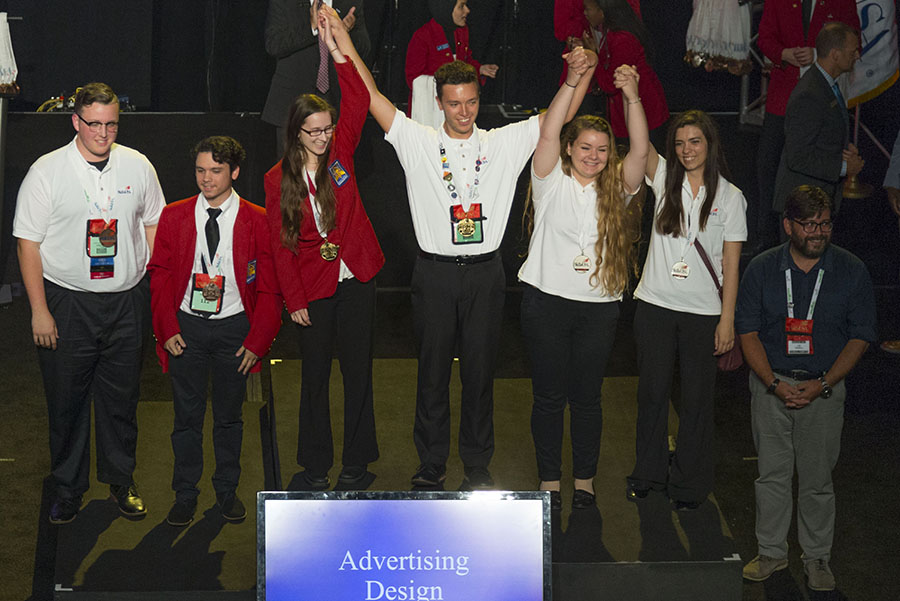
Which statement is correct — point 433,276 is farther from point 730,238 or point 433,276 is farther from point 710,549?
point 710,549

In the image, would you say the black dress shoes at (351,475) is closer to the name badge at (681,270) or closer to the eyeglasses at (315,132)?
the eyeglasses at (315,132)

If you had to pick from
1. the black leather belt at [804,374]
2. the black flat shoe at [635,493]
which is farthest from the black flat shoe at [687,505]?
the black leather belt at [804,374]


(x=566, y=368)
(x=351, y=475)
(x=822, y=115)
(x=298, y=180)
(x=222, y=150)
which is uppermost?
(x=822, y=115)

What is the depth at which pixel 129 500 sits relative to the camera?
463cm

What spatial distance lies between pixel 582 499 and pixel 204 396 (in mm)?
1508

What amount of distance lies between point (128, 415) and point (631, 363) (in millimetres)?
2905

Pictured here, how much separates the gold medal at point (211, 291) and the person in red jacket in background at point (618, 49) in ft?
9.68

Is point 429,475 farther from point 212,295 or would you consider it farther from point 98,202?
point 98,202

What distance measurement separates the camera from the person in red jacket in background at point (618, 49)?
21.4ft

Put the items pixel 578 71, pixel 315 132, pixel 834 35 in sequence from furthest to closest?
pixel 834 35 → pixel 315 132 → pixel 578 71

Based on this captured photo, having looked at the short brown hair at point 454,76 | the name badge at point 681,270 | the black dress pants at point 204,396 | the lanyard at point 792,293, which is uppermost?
the short brown hair at point 454,76

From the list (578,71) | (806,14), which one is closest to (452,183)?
(578,71)

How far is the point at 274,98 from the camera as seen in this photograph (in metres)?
6.15

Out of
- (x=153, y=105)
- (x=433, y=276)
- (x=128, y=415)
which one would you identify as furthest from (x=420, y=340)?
(x=153, y=105)
